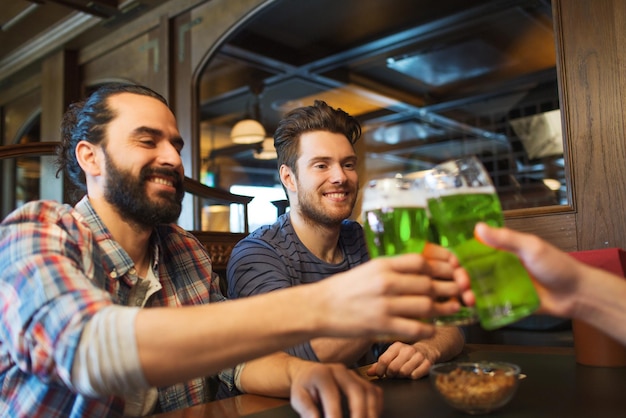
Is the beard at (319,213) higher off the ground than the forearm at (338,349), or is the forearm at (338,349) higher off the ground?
the beard at (319,213)

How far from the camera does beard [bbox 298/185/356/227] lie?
1.85 meters

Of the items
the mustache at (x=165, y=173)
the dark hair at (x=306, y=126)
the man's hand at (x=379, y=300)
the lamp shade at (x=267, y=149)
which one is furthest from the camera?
the lamp shade at (x=267, y=149)

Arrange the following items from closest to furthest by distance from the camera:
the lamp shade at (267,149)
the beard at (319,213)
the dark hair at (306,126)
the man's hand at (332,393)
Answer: the man's hand at (332,393) < the beard at (319,213) < the dark hair at (306,126) < the lamp shade at (267,149)

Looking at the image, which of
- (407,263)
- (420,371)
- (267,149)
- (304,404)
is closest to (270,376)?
(304,404)

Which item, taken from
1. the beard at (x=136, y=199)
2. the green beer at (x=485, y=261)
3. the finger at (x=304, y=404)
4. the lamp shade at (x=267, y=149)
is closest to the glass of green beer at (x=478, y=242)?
the green beer at (x=485, y=261)

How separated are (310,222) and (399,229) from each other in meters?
1.09

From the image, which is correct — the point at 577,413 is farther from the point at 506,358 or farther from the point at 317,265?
the point at 317,265

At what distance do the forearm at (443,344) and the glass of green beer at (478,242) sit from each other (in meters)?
0.58

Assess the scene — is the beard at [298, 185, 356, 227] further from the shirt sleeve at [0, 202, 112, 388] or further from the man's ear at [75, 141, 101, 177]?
the shirt sleeve at [0, 202, 112, 388]

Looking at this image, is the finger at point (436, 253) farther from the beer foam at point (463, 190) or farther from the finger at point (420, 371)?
the finger at point (420, 371)

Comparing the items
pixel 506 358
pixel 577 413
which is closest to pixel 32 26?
pixel 506 358

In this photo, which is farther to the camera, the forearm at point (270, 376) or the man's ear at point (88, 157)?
the man's ear at point (88, 157)

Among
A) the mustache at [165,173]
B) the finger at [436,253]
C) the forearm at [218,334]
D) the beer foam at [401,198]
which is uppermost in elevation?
the mustache at [165,173]

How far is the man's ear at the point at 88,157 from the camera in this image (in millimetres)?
1369
